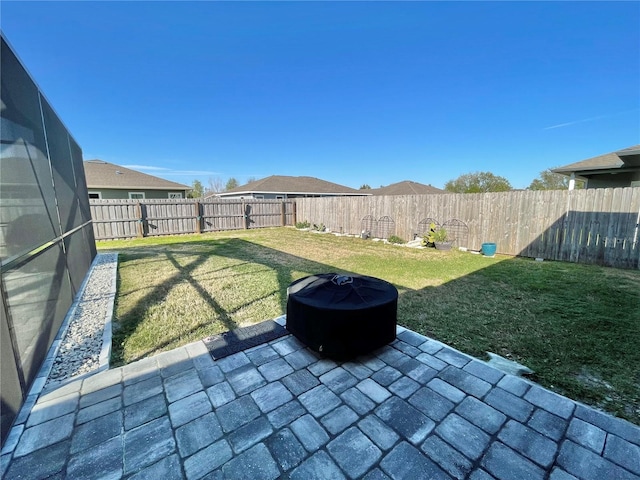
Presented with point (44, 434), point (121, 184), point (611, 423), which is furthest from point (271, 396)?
point (121, 184)

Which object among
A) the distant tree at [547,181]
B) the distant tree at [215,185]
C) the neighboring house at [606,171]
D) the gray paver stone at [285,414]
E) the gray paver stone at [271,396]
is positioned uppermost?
the distant tree at [215,185]

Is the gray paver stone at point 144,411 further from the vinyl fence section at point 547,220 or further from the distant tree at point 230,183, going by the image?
the distant tree at point 230,183

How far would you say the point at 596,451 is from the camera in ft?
4.57

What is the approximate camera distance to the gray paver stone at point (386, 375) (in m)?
2.00

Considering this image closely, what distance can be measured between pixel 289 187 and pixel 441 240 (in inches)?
590

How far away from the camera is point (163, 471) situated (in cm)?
130

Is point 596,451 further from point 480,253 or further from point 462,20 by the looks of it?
point 462,20

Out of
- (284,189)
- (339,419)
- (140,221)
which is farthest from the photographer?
(284,189)

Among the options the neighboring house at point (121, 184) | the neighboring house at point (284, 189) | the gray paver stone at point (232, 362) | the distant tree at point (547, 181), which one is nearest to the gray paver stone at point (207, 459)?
the gray paver stone at point (232, 362)

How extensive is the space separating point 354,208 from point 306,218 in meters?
3.61

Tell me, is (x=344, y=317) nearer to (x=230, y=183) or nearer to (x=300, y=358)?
(x=300, y=358)

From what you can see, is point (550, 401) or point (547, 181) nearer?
point (550, 401)

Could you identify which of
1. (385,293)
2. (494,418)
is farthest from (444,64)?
(494,418)

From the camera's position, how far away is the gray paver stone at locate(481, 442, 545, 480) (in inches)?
49.7
